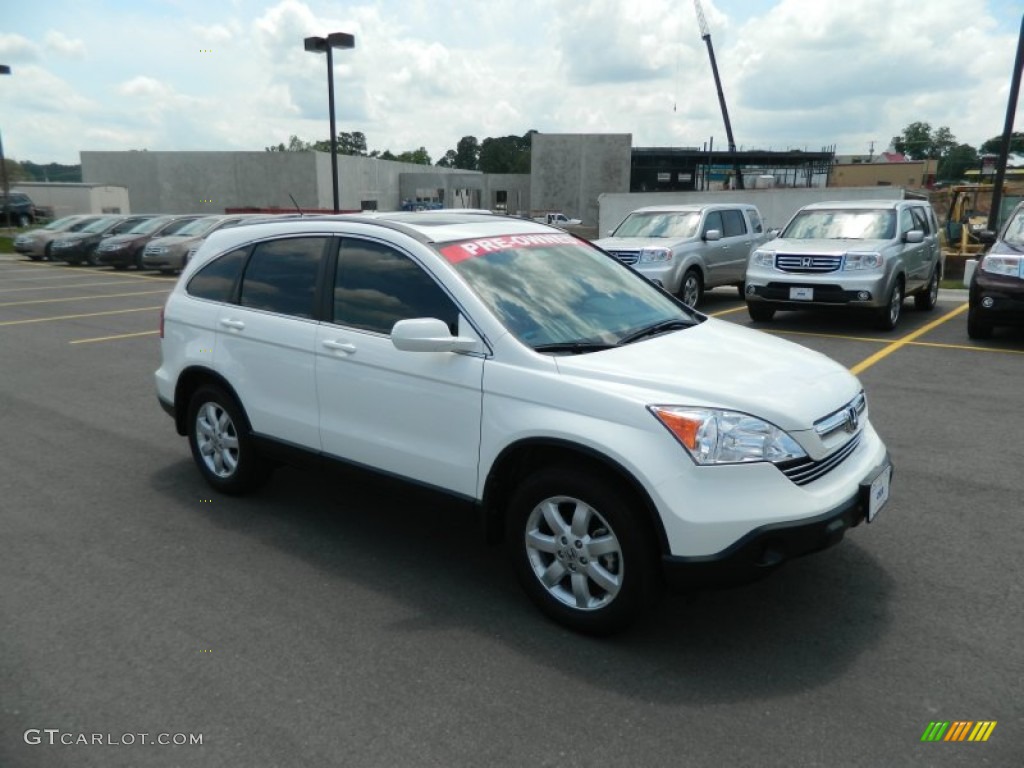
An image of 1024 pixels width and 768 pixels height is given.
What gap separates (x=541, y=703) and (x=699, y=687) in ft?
2.02

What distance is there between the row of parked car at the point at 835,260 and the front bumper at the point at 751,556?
7.94 meters

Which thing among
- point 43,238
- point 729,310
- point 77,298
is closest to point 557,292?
point 729,310

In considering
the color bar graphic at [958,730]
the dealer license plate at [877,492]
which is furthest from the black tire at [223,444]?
the color bar graphic at [958,730]

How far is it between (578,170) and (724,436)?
58.8m

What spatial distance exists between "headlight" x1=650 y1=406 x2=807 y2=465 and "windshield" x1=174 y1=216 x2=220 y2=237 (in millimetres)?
21917

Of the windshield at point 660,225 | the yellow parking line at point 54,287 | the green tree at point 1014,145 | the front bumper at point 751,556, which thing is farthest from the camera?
the green tree at point 1014,145

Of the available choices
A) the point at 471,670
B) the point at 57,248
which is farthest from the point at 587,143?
the point at 471,670

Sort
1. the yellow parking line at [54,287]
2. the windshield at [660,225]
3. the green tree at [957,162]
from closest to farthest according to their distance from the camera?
1. the windshield at [660,225]
2. the yellow parking line at [54,287]
3. the green tree at [957,162]

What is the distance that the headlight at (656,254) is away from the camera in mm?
12617

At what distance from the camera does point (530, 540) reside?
3461 millimetres

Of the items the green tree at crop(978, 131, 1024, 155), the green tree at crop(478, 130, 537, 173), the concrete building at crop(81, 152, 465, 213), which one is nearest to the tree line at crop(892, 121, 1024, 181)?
the green tree at crop(978, 131, 1024, 155)

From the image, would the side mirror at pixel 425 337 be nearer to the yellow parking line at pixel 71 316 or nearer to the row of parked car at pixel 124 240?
the yellow parking line at pixel 71 316

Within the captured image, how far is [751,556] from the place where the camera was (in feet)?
9.87

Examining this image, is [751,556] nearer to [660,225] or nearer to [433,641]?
[433,641]
